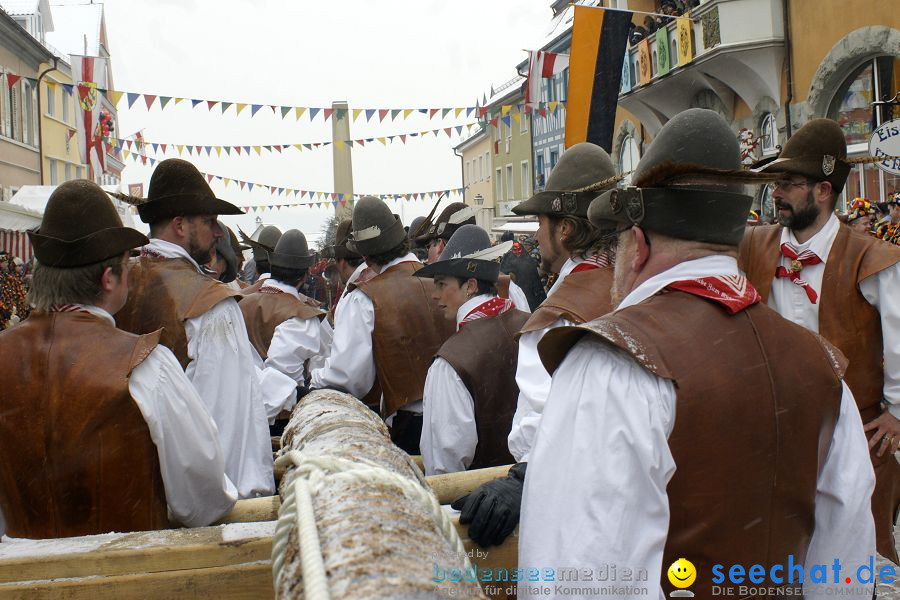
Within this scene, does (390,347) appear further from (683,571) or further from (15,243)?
(15,243)

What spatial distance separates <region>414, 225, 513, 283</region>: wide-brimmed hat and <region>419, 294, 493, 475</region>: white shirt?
Answer: 1.65ft

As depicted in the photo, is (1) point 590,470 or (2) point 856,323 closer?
(1) point 590,470

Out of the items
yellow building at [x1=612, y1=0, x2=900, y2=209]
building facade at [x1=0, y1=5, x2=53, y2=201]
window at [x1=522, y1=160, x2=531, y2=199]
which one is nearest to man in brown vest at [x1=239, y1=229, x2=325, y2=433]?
yellow building at [x1=612, y1=0, x2=900, y2=209]

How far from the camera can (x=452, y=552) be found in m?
1.62

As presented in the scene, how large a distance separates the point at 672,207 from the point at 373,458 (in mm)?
935

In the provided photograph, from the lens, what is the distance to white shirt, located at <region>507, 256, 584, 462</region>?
2.70 metres

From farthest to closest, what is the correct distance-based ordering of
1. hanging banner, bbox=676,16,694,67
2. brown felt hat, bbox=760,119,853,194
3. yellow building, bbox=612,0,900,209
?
1. hanging banner, bbox=676,16,694,67
2. yellow building, bbox=612,0,900,209
3. brown felt hat, bbox=760,119,853,194

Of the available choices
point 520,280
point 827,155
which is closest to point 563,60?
point 520,280

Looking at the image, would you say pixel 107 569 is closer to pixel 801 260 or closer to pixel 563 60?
pixel 801 260

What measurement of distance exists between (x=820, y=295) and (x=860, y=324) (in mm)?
205

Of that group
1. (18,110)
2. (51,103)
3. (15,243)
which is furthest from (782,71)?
(51,103)

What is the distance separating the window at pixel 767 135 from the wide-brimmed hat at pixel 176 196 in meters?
12.9

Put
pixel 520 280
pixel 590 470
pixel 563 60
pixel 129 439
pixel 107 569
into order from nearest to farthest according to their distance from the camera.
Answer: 1. pixel 590 470
2. pixel 107 569
3. pixel 129 439
4. pixel 520 280
5. pixel 563 60

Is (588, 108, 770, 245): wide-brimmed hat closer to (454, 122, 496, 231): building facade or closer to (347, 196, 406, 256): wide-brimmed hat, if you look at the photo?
(347, 196, 406, 256): wide-brimmed hat
